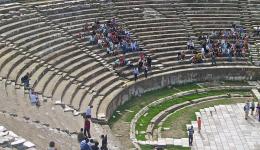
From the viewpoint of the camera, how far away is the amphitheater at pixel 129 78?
25359mm

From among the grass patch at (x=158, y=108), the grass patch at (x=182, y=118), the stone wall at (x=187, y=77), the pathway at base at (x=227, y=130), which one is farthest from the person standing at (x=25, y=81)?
the pathway at base at (x=227, y=130)

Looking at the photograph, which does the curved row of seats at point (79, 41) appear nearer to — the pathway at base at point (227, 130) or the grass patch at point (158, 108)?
the grass patch at point (158, 108)

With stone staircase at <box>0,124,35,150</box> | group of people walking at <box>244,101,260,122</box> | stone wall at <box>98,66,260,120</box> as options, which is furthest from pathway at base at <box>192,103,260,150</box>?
stone staircase at <box>0,124,35,150</box>

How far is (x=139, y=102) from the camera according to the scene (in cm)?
3219

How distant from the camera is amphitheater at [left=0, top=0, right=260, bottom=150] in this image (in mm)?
25359

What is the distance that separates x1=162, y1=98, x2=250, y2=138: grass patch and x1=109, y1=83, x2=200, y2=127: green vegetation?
77.9 inches

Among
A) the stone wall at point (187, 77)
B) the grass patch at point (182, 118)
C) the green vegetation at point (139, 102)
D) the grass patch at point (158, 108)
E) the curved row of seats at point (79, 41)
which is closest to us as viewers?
the grass patch at point (182, 118)

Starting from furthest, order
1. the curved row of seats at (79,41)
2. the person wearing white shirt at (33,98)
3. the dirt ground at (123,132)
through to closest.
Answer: the curved row of seats at (79,41) → the dirt ground at (123,132) → the person wearing white shirt at (33,98)

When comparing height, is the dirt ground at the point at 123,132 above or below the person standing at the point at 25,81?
below

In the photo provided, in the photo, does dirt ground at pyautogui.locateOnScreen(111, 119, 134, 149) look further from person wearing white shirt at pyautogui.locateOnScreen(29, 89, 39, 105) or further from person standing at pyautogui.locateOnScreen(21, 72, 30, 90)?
person standing at pyautogui.locateOnScreen(21, 72, 30, 90)

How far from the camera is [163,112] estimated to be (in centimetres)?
3050

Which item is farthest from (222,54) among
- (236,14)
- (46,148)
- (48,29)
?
(46,148)

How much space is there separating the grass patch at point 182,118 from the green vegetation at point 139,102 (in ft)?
6.49


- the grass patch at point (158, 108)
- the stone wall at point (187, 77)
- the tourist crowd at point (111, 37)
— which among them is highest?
the tourist crowd at point (111, 37)
